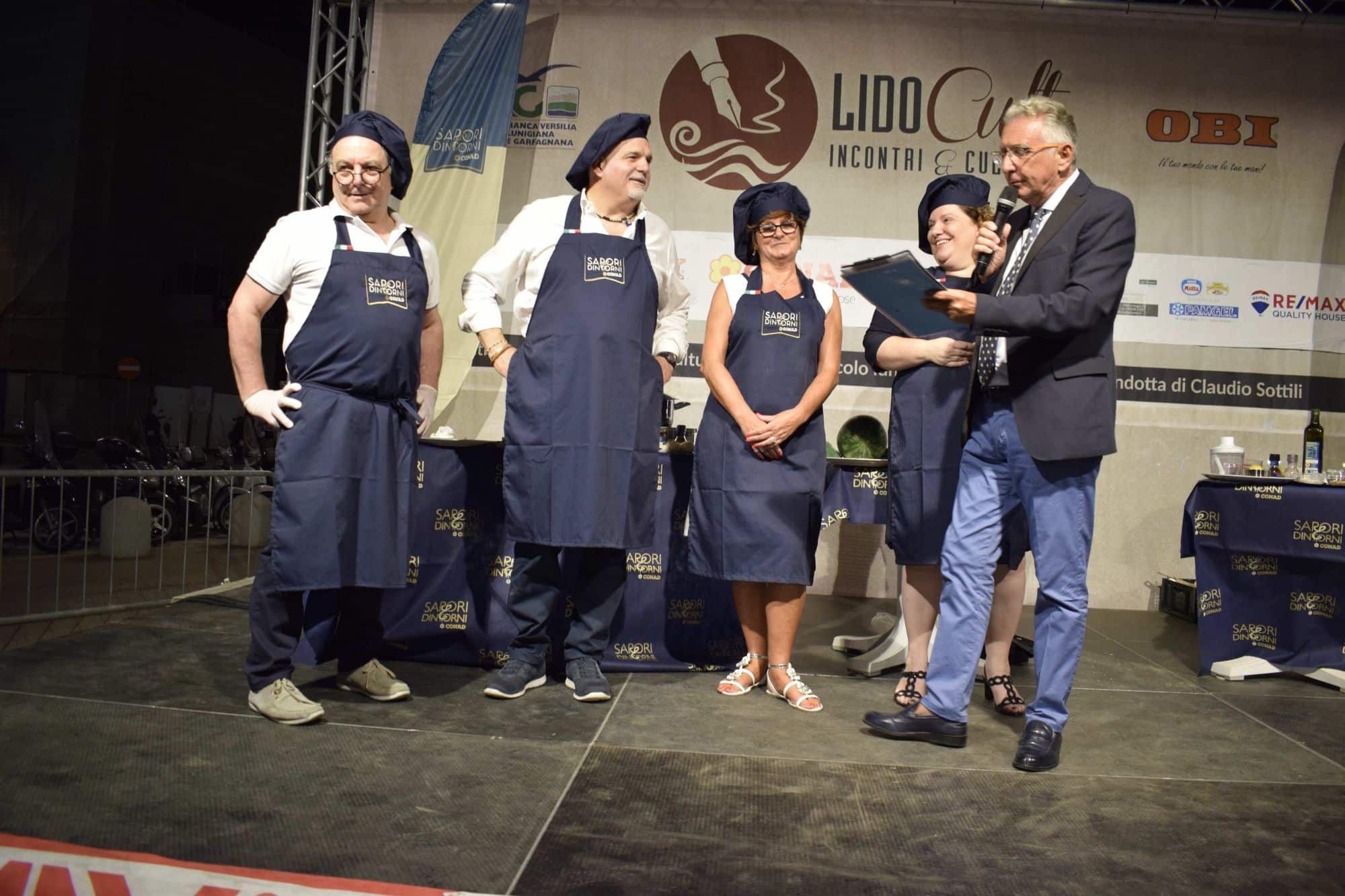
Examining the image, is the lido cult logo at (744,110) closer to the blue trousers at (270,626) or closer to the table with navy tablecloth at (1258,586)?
the table with navy tablecloth at (1258,586)

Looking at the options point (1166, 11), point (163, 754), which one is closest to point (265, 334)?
point (1166, 11)

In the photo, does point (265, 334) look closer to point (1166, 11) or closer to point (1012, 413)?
point (1166, 11)

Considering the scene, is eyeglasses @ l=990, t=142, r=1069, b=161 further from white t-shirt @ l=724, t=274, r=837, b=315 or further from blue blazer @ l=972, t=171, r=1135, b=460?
white t-shirt @ l=724, t=274, r=837, b=315

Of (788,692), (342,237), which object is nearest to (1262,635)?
(788,692)

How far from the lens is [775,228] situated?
2.98m

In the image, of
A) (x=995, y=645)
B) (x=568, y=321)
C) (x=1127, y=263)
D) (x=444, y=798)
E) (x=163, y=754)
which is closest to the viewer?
(x=444, y=798)

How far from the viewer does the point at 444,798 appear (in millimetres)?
1980

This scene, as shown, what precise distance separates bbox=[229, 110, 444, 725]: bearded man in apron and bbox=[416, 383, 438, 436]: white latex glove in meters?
0.08

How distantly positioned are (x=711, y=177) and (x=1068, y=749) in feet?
13.3

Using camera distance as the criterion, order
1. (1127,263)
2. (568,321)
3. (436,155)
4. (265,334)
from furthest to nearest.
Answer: (265,334) → (436,155) → (568,321) → (1127,263)

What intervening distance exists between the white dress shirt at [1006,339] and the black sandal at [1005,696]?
105 cm

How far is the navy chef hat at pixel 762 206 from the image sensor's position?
2945 millimetres

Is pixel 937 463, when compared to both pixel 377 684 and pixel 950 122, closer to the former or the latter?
pixel 377 684

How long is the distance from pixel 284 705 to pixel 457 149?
3.75m
